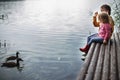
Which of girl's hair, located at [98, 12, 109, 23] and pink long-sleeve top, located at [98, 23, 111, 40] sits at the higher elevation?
girl's hair, located at [98, 12, 109, 23]

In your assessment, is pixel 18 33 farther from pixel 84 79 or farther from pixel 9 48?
pixel 84 79

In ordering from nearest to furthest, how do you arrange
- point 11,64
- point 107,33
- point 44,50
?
point 107,33, point 11,64, point 44,50

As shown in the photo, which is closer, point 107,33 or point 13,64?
point 107,33

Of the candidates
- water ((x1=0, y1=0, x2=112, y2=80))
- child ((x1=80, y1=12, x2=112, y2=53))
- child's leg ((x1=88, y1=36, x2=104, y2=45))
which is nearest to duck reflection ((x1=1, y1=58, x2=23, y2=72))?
water ((x1=0, y1=0, x2=112, y2=80))

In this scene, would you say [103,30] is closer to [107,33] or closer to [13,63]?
[107,33]

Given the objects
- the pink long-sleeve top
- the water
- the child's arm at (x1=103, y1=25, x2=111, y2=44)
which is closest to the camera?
the child's arm at (x1=103, y1=25, x2=111, y2=44)

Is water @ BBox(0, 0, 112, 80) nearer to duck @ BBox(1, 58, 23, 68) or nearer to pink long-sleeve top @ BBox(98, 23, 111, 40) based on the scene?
duck @ BBox(1, 58, 23, 68)

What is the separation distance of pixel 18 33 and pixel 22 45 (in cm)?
581

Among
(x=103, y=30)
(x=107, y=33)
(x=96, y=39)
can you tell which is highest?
(x=103, y=30)

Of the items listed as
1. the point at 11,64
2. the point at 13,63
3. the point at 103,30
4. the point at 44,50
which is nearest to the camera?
the point at 103,30

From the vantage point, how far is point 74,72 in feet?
47.2

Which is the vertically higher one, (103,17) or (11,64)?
(103,17)

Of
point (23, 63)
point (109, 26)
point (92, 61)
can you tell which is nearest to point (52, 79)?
point (23, 63)

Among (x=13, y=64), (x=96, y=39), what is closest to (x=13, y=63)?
(x=13, y=64)
